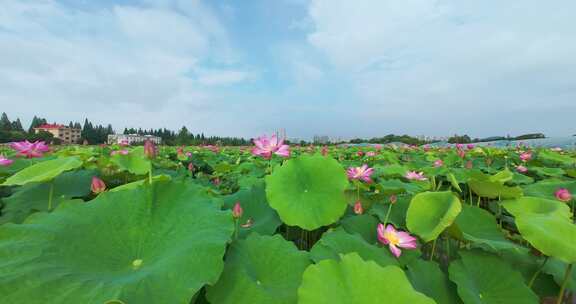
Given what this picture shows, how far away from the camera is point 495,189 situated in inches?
55.6

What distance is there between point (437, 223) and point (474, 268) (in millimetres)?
155

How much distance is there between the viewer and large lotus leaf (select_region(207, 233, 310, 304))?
616 mm

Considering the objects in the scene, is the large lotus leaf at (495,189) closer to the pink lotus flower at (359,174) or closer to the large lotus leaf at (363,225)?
the pink lotus flower at (359,174)

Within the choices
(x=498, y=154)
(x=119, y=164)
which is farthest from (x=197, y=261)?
(x=498, y=154)

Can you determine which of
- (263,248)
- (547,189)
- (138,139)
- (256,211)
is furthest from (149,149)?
(138,139)

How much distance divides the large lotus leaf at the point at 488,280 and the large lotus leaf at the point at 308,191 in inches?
15.8

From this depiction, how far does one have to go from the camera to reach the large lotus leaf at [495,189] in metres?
1.34

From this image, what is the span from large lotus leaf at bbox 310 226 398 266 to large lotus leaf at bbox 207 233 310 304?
0.06 m

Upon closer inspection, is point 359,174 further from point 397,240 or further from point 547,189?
point 547,189

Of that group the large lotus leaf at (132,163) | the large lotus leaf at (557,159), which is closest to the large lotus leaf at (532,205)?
the large lotus leaf at (132,163)

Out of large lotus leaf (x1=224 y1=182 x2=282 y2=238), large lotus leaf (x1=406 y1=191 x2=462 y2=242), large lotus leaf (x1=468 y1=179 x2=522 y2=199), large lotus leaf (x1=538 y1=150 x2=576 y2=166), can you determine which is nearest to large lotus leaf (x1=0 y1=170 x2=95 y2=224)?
large lotus leaf (x1=224 y1=182 x2=282 y2=238)

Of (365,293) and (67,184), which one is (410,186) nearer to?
(365,293)

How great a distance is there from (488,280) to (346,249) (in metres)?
0.42

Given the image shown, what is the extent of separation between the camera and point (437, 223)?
94 centimetres
